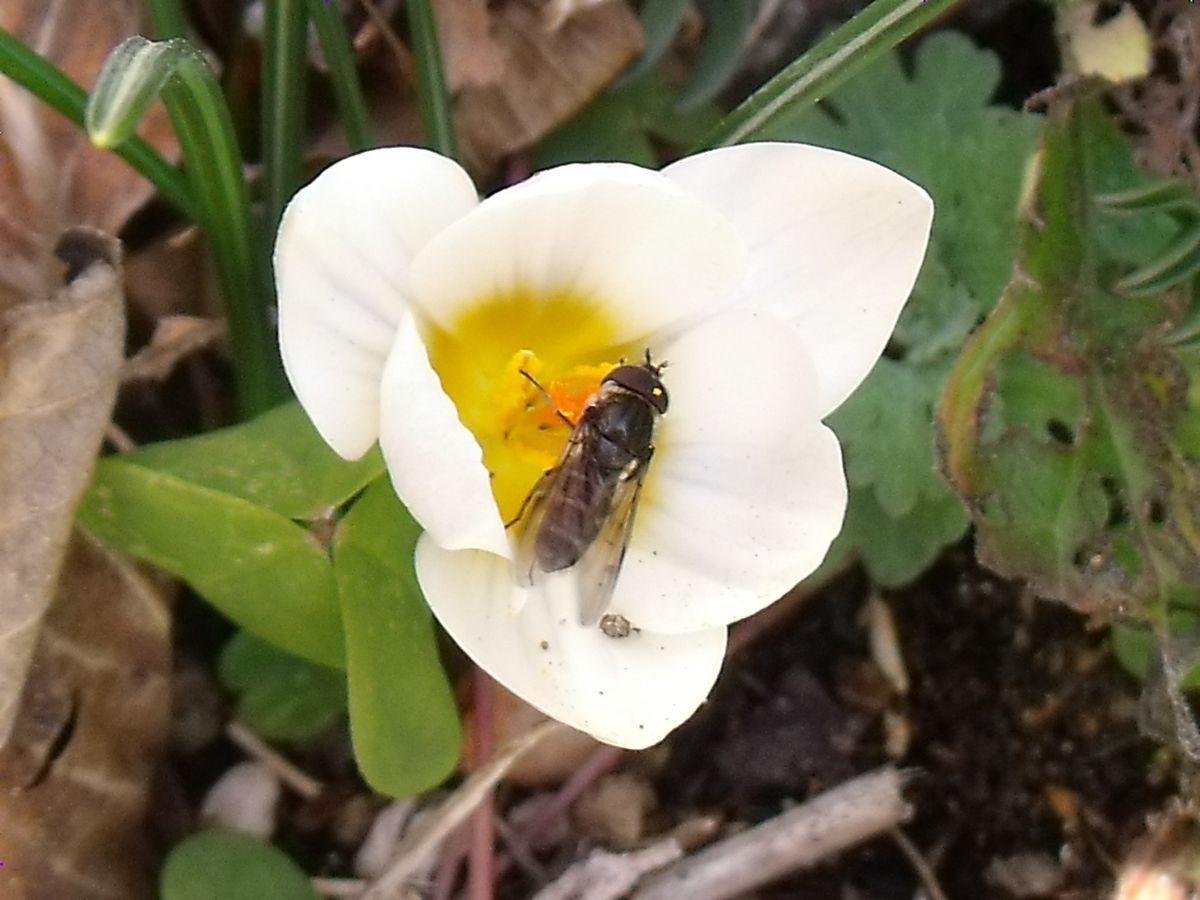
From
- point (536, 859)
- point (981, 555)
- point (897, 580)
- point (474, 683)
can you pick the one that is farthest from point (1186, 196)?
point (536, 859)

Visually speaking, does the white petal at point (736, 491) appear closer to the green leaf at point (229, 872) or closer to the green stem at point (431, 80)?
the green stem at point (431, 80)

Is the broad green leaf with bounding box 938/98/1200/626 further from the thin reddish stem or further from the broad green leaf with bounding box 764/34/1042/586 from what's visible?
the thin reddish stem

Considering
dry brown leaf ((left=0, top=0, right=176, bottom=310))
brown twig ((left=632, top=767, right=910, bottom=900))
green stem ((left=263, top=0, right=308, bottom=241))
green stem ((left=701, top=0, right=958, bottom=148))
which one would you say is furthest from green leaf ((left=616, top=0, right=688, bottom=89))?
brown twig ((left=632, top=767, right=910, bottom=900))

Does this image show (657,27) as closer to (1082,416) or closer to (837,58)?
(837,58)

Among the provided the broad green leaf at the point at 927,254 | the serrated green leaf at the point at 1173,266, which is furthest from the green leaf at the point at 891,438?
the serrated green leaf at the point at 1173,266

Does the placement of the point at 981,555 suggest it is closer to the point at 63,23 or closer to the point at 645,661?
the point at 645,661

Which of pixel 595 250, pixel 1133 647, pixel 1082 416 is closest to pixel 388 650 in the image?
pixel 595 250
